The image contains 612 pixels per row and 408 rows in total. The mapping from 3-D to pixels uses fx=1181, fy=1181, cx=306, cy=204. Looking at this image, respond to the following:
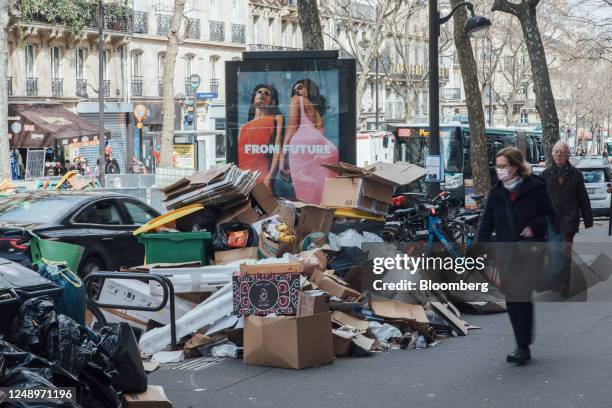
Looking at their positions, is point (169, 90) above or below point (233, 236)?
above

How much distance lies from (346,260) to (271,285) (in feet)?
7.51

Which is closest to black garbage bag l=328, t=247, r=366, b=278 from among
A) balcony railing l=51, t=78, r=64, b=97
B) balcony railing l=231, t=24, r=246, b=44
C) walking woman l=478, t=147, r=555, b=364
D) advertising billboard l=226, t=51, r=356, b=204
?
walking woman l=478, t=147, r=555, b=364

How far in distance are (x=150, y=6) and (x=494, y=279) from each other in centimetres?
4611

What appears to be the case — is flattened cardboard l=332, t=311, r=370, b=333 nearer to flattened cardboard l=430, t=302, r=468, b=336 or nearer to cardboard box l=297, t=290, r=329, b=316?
cardboard box l=297, t=290, r=329, b=316

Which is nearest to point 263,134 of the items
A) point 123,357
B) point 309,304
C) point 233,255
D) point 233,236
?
point 233,236

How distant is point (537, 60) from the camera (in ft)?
99.1

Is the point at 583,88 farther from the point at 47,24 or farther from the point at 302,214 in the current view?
the point at 302,214

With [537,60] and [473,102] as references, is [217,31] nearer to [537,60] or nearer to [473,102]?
[473,102]

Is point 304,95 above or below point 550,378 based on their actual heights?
above

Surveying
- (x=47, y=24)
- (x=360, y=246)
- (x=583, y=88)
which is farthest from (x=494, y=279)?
(x=583, y=88)

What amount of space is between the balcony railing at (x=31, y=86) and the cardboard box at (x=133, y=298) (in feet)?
129

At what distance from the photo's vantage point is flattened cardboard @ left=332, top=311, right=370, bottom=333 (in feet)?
32.8

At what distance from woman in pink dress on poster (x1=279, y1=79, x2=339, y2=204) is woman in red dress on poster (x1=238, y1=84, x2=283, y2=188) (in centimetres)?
15

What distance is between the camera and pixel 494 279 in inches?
520
